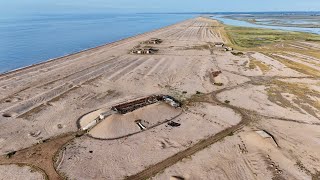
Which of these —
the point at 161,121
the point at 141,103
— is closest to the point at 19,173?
the point at 161,121

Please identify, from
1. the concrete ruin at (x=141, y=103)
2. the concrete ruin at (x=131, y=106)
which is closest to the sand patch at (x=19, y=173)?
the concrete ruin at (x=131, y=106)

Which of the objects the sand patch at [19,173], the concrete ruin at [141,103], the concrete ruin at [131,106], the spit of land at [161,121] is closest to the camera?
the sand patch at [19,173]

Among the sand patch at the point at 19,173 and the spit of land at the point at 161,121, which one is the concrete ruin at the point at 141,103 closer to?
the spit of land at the point at 161,121

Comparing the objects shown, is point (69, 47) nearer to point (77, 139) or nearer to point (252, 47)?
point (252, 47)

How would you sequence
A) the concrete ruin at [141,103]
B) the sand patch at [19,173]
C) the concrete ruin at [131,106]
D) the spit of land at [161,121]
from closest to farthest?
the sand patch at [19,173]
the spit of land at [161,121]
the concrete ruin at [131,106]
the concrete ruin at [141,103]

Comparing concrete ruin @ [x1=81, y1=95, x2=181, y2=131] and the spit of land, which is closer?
the spit of land

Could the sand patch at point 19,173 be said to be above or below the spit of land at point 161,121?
above

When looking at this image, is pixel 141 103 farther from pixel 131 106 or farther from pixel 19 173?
pixel 19 173

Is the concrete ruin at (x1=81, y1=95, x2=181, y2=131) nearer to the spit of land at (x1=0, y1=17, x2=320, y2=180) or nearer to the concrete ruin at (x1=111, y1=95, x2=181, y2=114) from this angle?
the concrete ruin at (x1=111, y1=95, x2=181, y2=114)

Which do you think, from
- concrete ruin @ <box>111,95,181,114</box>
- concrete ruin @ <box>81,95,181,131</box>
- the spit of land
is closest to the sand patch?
the spit of land

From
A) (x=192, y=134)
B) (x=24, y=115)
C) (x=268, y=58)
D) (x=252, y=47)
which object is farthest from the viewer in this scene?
(x=252, y=47)

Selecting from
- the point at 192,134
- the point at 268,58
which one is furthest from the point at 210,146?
the point at 268,58
